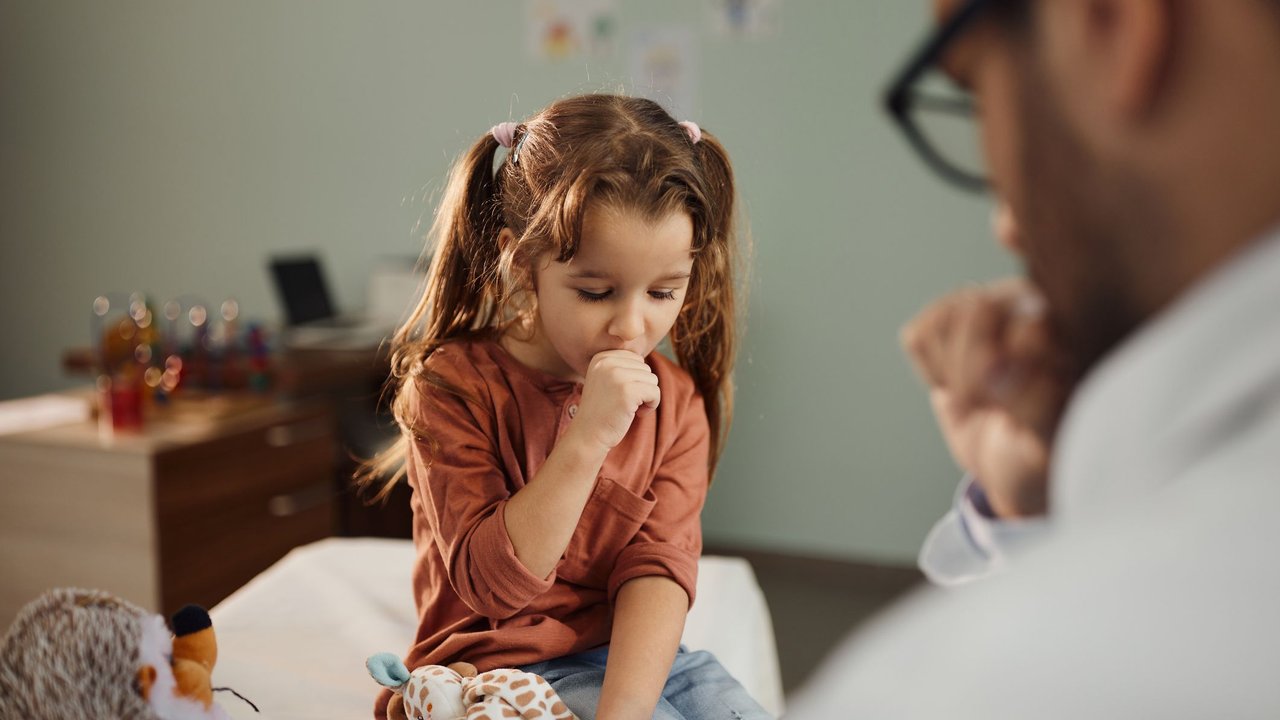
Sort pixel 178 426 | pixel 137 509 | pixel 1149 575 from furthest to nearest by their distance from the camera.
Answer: pixel 178 426, pixel 137 509, pixel 1149 575

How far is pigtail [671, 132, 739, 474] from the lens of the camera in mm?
931

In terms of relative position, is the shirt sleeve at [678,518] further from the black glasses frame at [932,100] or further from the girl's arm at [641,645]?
the black glasses frame at [932,100]

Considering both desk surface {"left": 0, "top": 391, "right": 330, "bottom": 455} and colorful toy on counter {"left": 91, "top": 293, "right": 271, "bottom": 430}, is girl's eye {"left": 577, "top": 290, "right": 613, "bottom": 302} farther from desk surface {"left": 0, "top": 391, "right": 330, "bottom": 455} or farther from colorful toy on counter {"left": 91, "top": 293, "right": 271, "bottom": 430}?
colorful toy on counter {"left": 91, "top": 293, "right": 271, "bottom": 430}

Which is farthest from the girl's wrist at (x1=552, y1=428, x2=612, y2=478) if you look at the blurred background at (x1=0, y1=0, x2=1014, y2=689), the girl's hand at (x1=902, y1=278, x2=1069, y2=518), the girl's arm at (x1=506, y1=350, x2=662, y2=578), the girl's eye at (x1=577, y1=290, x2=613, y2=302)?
the blurred background at (x1=0, y1=0, x2=1014, y2=689)

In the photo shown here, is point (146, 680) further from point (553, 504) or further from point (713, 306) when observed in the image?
point (713, 306)

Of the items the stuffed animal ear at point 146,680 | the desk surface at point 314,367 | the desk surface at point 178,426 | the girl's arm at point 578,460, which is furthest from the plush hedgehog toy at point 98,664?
the desk surface at point 314,367

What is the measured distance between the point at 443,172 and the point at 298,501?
0.81 m

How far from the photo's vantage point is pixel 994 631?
31cm

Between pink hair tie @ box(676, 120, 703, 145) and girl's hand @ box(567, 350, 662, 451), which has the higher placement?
pink hair tie @ box(676, 120, 703, 145)

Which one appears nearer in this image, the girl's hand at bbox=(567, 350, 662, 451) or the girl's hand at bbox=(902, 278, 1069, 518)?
the girl's hand at bbox=(902, 278, 1069, 518)

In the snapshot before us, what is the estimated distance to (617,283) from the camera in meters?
0.84

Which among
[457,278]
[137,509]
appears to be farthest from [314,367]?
[457,278]

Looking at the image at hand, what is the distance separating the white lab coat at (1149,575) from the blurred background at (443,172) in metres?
1.72

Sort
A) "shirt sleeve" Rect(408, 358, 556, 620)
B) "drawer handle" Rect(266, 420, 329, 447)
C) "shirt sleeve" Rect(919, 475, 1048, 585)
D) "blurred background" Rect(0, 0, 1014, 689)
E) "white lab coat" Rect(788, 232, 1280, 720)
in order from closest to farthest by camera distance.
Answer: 1. "white lab coat" Rect(788, 232, 1280, 720)
2. "shirt sleeve" Rect(919, 475, 1048, 585)
3. "shirt sleeve" Rect(408, 358, 556, 620)
4. "drawer handle" Rect(266, 420, 329, 447)
5. "blurred background" Rect(0, 0, 1014, 689)
